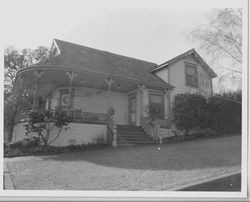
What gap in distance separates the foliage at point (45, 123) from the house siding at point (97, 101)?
5.27 feet

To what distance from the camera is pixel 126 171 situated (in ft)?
13.2

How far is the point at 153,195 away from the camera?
10.3ft

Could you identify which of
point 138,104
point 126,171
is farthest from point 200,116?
point 126,171

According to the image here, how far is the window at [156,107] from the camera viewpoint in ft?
30.7

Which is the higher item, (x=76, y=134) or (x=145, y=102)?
(x=145, y=102)

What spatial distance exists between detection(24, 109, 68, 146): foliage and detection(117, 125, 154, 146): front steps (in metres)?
1.67

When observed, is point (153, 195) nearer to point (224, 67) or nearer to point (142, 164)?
point (142, 164)

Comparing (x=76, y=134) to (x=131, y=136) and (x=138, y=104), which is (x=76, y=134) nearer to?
(x=131, y=136)

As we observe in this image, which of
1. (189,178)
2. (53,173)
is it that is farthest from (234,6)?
(53,173)

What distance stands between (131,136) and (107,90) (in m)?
2.28

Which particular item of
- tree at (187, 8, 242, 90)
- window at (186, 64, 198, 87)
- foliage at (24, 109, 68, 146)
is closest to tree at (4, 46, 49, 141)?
foliage at (24, 109, 68, 146)

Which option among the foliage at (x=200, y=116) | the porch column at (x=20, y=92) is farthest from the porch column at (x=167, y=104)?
the porch column at (x=20, y=92)

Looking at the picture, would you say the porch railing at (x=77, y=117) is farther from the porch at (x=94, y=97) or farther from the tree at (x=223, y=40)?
the tree at (x=223, y=40)

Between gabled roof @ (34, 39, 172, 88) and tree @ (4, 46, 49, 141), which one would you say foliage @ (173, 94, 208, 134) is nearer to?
gabled roof @ (34, 39, 172, 88)
